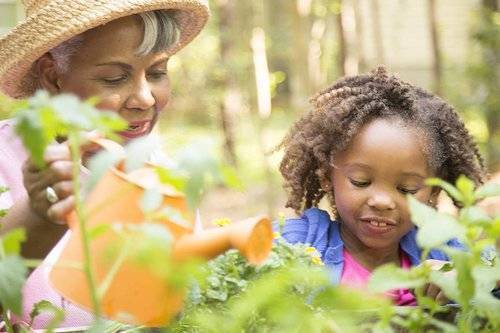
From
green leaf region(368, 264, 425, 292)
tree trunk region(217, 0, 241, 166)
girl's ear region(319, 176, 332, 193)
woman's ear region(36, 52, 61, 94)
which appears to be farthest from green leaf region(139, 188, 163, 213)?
tree trunk region(217, 0, 241, 166)

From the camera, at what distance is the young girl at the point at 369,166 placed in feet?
7.41

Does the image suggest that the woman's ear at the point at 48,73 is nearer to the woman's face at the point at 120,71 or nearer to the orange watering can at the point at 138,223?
the woman's face at the point at 120,71

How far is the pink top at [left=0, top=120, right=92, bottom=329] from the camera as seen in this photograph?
81.6 inches

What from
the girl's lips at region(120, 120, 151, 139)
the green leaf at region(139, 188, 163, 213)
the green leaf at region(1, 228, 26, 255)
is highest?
the green leaf at region(139, 188, 163, 213)

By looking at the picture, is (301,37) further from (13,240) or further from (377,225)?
(13,240)

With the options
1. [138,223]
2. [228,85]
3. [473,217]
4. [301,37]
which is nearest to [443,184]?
[473,217]

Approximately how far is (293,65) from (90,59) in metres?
11.4

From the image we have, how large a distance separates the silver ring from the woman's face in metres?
0.91

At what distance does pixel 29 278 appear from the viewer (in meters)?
2.06

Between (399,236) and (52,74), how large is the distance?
1.02 meters

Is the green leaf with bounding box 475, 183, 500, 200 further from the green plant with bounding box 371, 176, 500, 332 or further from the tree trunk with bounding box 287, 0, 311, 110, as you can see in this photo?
the tree trunk with bounding box 287, 0, 311, 110

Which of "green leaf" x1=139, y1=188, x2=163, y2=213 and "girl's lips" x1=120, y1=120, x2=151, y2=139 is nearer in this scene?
"green leaf" x1=139, y1=188, x2=163, y2=213

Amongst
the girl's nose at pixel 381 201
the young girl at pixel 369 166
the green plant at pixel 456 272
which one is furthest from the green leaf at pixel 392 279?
the girl's nose at pixel 381 201

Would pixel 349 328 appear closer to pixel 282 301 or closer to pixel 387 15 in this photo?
pixel 282 301
